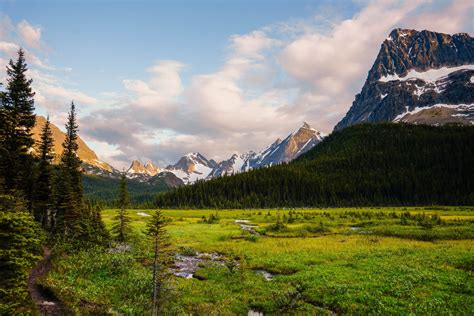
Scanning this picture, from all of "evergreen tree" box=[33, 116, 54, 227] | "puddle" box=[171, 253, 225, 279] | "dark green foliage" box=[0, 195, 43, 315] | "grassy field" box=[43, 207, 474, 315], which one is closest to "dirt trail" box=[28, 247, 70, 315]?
"grassy field" box=[43, 207, 474, 315]

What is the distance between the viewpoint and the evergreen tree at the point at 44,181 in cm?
5028

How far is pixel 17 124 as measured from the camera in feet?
146

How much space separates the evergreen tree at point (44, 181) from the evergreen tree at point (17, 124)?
2.36 metres

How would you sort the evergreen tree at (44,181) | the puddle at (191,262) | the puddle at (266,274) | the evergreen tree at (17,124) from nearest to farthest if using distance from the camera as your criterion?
1. the puddle at (266,274)
2. the puddle at (191,262)
3. the evergreen tree at (17,124)
4. the evergreen tree at (44,181)

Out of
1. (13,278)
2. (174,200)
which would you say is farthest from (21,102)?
(174,200)

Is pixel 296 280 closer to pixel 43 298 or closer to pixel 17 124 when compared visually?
pixel 43 298

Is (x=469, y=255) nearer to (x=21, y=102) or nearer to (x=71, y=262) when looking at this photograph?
(x=71, y=262)

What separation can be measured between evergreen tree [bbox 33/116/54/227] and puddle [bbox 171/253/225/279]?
23769mm

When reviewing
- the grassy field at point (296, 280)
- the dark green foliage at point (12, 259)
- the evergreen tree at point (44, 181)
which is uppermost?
the evergreen tree at point (44, 181)

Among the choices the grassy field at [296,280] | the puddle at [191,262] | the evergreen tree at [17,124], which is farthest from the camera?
the evergreen tree at [17,124]

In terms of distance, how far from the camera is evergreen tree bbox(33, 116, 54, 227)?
5028 cm

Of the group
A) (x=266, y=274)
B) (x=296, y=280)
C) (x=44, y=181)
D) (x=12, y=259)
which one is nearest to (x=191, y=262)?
(x=266, y=274)

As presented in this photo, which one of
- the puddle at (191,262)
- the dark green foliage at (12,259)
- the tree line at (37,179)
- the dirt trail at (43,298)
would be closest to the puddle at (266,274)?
the puddle at (191,262)

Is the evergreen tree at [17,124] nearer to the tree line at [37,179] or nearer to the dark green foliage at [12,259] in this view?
the tree line at [37,179]
